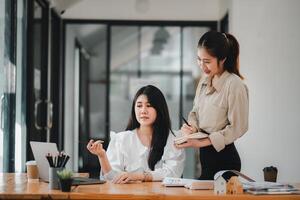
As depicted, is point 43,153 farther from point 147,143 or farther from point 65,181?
point 147,143

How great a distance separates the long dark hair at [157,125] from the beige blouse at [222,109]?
1.27ft

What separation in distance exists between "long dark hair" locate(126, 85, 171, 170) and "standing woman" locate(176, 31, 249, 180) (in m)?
0.42

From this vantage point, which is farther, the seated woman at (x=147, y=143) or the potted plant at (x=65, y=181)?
the seated woman at (x=147, y=143)

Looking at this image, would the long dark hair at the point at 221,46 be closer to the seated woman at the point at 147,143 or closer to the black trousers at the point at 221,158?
the black trousers at the point at 221,158

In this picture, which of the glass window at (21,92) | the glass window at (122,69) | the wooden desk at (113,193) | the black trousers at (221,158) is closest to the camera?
the wooden desk at (113,193)

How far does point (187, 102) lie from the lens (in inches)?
324

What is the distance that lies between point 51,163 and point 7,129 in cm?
236

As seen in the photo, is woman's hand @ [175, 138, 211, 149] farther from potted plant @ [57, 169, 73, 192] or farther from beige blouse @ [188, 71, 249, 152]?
potted plant @ [57, 169, 73, 192]

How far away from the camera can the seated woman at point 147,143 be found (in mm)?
3379

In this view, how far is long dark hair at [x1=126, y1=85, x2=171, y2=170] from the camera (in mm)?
3408

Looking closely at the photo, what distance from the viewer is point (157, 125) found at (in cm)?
348

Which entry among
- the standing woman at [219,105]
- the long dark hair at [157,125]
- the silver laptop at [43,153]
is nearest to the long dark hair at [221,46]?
the standing woman at [219,105]

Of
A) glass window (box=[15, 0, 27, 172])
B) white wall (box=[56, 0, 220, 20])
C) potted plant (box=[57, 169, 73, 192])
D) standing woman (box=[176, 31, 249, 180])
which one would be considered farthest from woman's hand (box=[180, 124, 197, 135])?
white wall (box=[56, 0, 220, 20])

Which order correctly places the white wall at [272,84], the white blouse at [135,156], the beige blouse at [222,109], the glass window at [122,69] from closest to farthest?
the beige blouse at [222,109] → the white blouse at [135,156] → the white wall at [272,84] → the glass window at [122,69]
